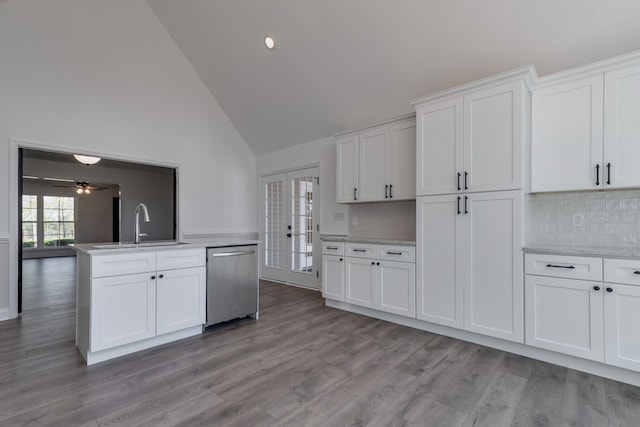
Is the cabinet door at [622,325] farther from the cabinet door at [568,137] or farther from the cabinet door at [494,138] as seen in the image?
the cabinet door at [494,138]

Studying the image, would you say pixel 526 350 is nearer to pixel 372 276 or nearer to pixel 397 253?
pixel 397 253

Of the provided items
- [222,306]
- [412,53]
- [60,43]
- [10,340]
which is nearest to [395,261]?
[222,306]

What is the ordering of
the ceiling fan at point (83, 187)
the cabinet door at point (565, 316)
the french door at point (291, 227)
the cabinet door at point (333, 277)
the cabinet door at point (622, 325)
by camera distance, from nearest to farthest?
the cabinet door at point (622, 325) → the cabinet door at point (565, 316) → the cabinet door at point (333, 277) → the french door at point (291, 227) → the ceiling fan at point (83, 187)

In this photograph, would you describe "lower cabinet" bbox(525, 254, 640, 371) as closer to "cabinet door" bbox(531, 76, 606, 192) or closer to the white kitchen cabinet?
the white kitchen cabinet

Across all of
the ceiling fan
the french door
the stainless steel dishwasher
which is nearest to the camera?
the stainless steel dishwasher

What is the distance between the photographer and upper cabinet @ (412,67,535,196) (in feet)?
8.60

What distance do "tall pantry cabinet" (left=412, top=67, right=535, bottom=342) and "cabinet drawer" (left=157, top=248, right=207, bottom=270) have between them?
220 cm

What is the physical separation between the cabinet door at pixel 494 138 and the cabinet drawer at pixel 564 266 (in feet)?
2.00

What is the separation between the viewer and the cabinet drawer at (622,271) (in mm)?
2141

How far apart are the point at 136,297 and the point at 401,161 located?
3013 mm

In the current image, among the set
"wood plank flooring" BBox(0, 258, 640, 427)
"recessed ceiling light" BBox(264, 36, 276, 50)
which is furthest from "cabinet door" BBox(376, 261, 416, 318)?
"recessed ceiling light" BBox(264, 36, 276, 50)

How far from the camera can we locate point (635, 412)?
6.07 feet

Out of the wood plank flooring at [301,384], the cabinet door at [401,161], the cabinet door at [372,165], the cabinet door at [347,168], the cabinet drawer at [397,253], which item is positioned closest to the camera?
the wood plank flooring at [301,384]

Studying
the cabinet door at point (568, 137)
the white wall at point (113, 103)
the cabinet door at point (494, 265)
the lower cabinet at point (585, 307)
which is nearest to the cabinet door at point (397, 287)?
the cabinet door at point (494, 265)
